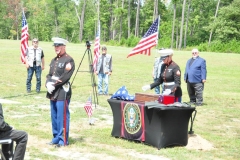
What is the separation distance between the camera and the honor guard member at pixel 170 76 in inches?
320

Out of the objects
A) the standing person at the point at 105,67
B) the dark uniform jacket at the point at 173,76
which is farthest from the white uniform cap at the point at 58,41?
the standing person at the point at 105,67

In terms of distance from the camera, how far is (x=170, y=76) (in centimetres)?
845

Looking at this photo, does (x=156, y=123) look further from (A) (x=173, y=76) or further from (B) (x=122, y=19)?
(B) (x=122, y=19)

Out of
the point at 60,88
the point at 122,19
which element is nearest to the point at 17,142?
the point at 60,88

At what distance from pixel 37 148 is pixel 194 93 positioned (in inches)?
302

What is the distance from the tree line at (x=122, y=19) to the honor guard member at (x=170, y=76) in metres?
54.0

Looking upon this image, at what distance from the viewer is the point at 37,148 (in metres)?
7.21

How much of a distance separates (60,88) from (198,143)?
2.69 meters

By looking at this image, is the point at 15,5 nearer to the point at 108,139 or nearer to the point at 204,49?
the point at 204,49

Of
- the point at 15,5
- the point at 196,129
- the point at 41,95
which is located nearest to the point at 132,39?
the point at 15,5

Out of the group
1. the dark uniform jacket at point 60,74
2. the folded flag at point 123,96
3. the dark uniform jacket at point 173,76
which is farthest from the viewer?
the dark uniform jacket at point 173,76

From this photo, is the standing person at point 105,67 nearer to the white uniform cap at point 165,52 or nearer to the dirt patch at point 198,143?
the white uniform cap at point 165,52

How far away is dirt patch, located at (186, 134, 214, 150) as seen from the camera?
7625 millimetres

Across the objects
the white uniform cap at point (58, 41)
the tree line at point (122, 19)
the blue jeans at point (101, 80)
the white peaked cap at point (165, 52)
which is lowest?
the blue jeans at point (101, 80)
